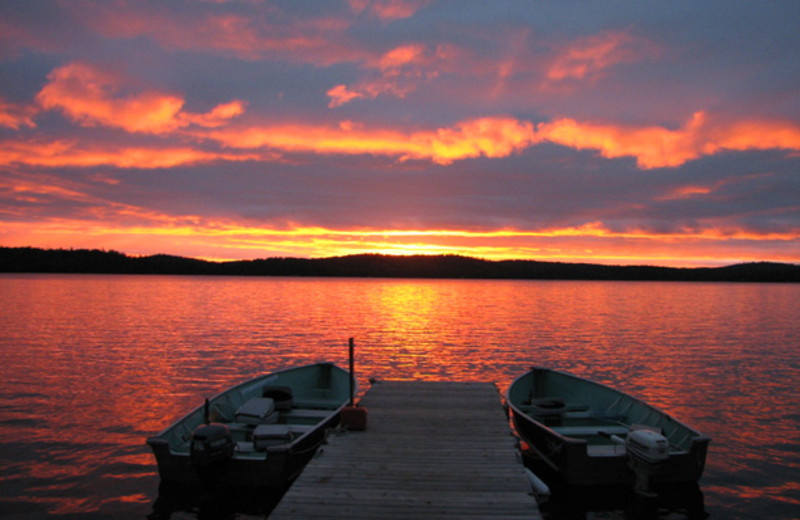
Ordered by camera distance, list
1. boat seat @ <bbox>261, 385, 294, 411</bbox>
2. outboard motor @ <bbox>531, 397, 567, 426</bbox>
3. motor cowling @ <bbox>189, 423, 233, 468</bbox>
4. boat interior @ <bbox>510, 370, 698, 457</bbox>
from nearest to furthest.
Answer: motor cowling @ <bbox>189, 423, 233, 468</bbox> → boat interior @ <bbox>510, 370, 698, 457</bbox> → outboard motor @ <bbox>531, 397, 567, 426</bbox> → boat seat @ <bbox>261, 385, 294, 411</bbox>

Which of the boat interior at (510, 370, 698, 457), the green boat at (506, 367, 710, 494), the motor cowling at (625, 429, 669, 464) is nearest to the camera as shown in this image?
the motor cowling at (625, 429, 669, 464)

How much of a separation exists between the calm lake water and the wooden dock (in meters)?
2.48

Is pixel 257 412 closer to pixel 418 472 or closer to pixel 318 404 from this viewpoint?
pixel 318 404

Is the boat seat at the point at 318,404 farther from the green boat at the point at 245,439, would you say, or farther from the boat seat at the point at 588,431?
the boat seat at the point at 588,431

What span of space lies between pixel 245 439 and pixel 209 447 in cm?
253

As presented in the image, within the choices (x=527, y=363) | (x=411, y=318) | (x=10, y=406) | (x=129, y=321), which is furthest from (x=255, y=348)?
(x=411, y=318)

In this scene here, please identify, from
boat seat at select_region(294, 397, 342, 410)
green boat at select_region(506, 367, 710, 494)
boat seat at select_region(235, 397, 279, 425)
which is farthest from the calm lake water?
boat seat at select_region(294, 397, 342, 410)

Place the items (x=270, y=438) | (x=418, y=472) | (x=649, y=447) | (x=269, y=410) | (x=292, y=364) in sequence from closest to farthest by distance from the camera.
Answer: (x=418, y=472)
(x=649, y=447)
(x=270, y=438)
(x=269, y=410)
(x=292, y=364)

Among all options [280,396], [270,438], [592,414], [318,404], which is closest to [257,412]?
[280,396]

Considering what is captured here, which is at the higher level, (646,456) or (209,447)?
(209,447)

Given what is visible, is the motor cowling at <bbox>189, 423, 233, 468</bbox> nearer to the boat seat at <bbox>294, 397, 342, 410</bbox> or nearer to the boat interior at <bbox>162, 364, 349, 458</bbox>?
the boat interior at <bbox>162, 364, 349, 458</bbox>

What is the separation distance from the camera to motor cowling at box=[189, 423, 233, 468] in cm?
909

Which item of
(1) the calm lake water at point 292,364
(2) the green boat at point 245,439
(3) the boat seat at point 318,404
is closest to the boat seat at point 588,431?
(1) the calm lake water at point 292,364

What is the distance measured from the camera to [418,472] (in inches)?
345
